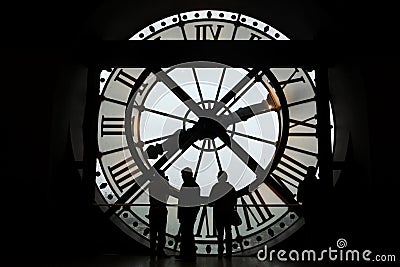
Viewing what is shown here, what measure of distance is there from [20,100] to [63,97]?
30 cm

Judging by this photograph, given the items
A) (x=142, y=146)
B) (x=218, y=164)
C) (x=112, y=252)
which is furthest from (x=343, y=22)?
(x=112, y=252)

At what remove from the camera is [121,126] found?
12.6 feet

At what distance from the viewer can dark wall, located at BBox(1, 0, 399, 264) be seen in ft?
9.39

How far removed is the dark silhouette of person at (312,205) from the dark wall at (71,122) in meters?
0.13

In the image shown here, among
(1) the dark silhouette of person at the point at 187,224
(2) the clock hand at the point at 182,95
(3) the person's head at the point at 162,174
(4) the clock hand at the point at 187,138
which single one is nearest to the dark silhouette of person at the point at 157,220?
(1) the dark silhouette of person at the point at 187,224

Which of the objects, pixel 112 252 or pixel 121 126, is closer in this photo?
pixel 112 252

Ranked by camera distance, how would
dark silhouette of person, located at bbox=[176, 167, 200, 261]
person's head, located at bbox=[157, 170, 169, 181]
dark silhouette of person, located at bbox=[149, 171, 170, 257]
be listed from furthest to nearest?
person's head, located at bbox=[157, 170, 169, 181] < dark silhouette of person, located at bbox=[149, 171, 170, 257] < dark silhouette of person, located at bbox=[176, 167, 200, 261]

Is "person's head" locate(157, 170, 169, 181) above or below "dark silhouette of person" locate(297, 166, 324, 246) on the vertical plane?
above

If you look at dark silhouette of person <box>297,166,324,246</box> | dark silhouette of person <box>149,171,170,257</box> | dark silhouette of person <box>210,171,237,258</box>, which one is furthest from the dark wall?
dark silhouette of person <box>210,171,237,258</box>

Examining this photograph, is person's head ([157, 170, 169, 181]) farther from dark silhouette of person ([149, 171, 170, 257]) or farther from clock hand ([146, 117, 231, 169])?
dark silhouette of person ([149, 171, 170, 257])

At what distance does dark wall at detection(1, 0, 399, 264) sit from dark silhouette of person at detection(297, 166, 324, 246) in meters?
0.13

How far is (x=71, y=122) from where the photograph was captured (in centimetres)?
337

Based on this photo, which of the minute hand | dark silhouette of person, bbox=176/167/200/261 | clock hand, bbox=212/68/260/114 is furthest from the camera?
clock hand, bbox=212/68/260/114

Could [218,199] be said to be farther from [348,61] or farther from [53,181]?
[348,61]
